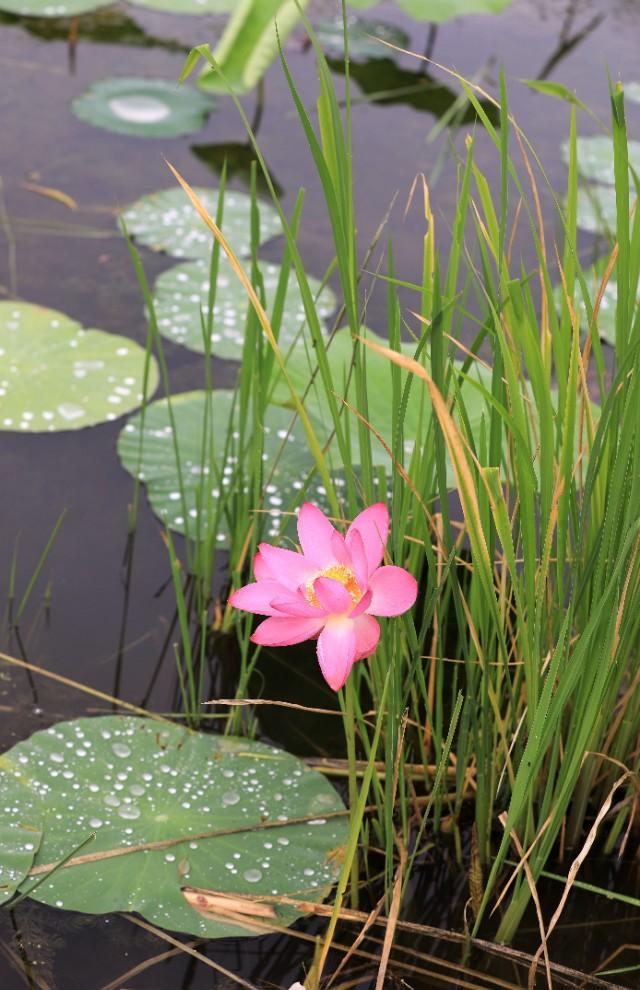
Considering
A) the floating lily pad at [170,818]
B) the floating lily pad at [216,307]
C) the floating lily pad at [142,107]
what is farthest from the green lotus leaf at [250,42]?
the floating lily pad at [170,818]

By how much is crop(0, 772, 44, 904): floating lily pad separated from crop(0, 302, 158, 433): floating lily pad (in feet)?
2.16

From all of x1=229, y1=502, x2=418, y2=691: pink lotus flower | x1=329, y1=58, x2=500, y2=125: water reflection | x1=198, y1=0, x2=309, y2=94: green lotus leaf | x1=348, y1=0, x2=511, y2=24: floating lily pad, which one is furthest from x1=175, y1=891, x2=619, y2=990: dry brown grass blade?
x1=348, y1=0, x2=511, y2=24: floating lily pad

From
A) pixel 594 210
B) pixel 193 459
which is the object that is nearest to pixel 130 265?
pixel 193 459

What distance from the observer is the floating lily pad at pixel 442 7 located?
2.66m

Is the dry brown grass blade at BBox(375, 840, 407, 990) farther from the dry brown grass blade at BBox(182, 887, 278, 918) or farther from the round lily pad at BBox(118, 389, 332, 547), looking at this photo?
the round lily pad at BBox(118, 389, 332, 547)

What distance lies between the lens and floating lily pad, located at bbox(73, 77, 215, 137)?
92.5 inches

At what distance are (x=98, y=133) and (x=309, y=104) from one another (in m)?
0.51

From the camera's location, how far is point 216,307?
1873 millimetres

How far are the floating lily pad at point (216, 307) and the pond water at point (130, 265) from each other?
4 centimetres

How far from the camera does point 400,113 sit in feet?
8.53

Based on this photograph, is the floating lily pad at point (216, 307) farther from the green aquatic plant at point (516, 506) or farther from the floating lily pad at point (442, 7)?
the floating lily pad at point (442, 7)

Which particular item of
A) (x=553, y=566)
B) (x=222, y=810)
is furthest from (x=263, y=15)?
(x=222, y=810)

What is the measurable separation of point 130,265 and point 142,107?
642 mm

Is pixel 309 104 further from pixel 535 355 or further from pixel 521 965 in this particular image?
pixel 521 965
